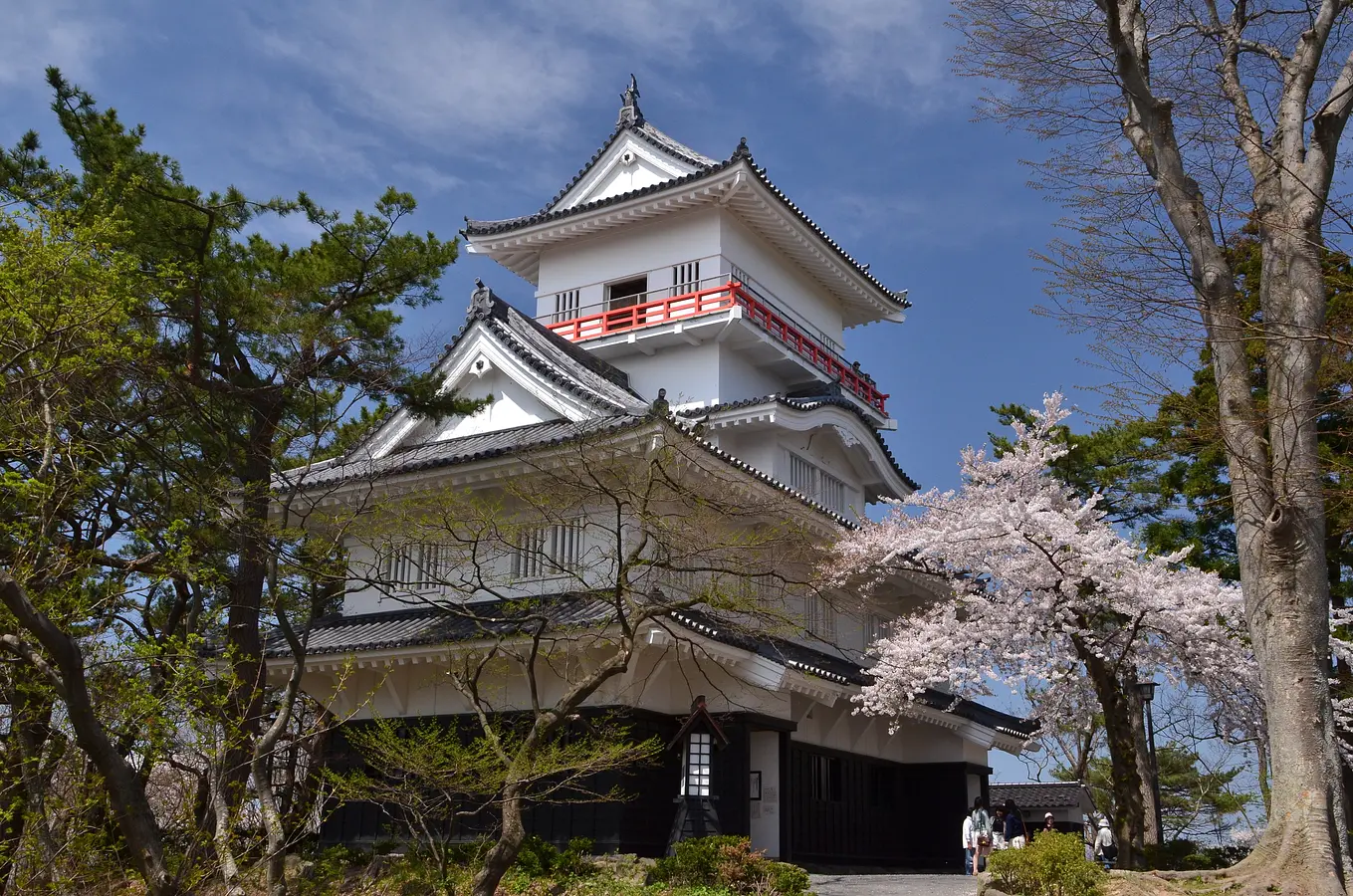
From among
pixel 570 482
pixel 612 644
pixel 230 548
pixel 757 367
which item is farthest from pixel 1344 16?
pixel 230 548

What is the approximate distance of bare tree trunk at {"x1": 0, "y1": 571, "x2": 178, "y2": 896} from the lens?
21.5ft

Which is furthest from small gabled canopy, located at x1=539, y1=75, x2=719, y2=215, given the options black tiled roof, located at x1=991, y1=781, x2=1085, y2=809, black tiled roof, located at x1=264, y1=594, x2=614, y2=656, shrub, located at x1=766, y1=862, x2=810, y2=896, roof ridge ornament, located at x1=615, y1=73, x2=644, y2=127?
black tiled roof, located at x1=991, y1=781, x2=1085, y2=809

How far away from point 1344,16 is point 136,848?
14.3 meters

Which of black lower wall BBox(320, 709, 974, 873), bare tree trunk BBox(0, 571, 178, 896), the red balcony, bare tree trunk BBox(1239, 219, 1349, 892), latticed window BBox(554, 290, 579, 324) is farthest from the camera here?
latticed window BBox(554, 290, 579, 324)

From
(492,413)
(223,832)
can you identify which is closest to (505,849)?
(223,832)

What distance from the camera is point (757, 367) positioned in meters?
23.6

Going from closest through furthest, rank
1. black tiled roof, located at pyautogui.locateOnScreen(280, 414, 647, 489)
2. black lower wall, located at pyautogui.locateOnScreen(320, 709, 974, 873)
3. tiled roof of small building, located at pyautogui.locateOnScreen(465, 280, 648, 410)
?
black lower wall, located at pyautogui.locateOnScreen(320, 709, 974, 873)
black tiled roof, located at pyautogui.locateOnScreen(280, 414, 647, 489)
tiled roof of small building, located at pyautogui.locateOnScreen(465, 280, 648, 410)

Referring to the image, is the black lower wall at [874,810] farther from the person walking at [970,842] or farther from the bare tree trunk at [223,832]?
the bare tree trunk at [223,832]

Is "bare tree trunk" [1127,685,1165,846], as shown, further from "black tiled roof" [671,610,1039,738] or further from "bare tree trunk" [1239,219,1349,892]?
"bare tree trunk" [1239,219,1349,892]

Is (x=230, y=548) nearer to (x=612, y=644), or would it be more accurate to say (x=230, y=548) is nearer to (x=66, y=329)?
(x=612, y=644)

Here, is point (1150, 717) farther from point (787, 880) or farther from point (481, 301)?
point (481, 301)

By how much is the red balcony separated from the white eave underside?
5.53 ft

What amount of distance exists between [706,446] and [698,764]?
4285mm

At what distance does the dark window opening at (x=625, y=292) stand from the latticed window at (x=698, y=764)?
11100 mm
